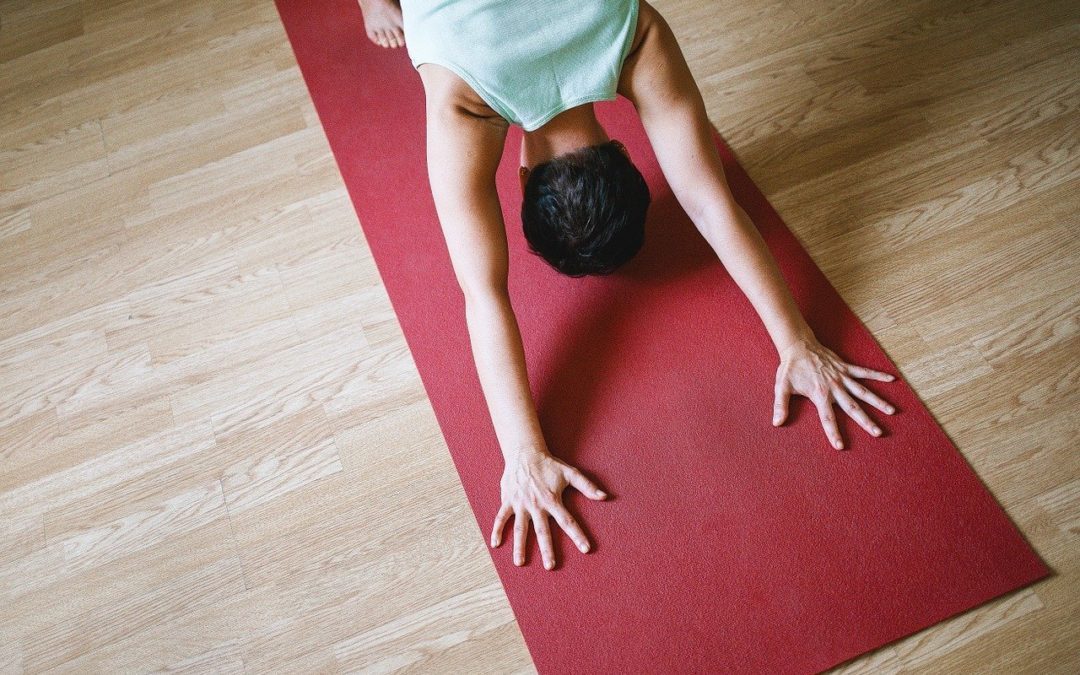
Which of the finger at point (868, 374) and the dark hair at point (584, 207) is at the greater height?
the dark hair at point (584, 207)

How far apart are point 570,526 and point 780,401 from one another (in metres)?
0.45

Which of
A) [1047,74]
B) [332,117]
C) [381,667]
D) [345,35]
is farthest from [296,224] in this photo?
[1047,74]

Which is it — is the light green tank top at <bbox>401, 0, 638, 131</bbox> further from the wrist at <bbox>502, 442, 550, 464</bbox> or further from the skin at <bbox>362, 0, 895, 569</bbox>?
the wrist at <bbox>502, 442, 550, 464</bbox>

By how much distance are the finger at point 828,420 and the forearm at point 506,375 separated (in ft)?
1.69

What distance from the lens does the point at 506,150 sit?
193cm

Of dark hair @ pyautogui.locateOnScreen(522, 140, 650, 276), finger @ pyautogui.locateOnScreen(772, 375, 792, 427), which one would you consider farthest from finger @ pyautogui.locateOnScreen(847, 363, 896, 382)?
dark hair @ pyautogui.locateOnScreen(522, 140, 650, 276)

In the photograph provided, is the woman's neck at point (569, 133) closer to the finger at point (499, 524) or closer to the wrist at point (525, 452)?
the wrist at point (525, 452)

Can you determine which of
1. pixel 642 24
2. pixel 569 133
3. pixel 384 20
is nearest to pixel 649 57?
pixel 642 24

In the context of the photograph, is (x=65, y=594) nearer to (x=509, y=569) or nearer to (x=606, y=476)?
(x=509, y=569)

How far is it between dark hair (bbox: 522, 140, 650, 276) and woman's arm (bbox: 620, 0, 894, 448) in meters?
0.10

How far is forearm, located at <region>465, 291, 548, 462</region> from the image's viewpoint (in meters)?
1.42

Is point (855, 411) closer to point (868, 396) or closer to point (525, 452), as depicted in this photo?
point (868, 396)

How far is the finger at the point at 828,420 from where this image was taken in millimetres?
1426

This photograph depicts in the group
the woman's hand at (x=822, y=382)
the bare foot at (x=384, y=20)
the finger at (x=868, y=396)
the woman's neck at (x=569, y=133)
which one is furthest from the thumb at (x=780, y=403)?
the bare foot at (x=384, y=20)
